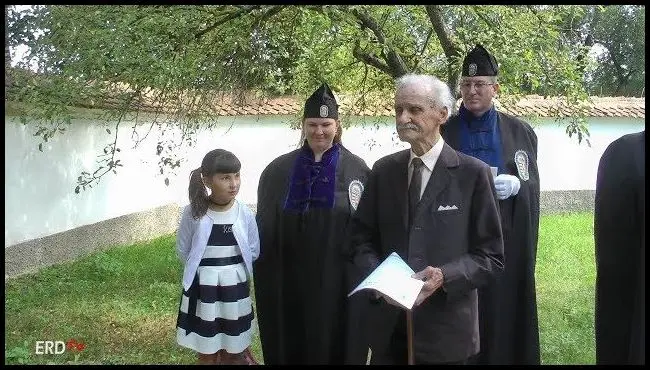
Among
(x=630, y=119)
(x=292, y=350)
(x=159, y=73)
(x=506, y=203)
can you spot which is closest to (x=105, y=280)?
(x=159, y=73)

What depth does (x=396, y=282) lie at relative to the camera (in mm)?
2492

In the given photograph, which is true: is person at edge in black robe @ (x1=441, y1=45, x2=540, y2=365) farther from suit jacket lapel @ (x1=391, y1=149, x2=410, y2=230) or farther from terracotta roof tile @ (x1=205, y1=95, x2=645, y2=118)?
terracotta roof tile @ (x1=205, y1=95, x2=645, y2=118)

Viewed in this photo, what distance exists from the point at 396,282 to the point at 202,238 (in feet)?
5.28

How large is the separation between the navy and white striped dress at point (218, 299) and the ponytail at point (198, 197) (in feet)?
0.20

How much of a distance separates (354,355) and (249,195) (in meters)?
9.24

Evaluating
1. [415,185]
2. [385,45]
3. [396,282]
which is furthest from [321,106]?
[385,45]

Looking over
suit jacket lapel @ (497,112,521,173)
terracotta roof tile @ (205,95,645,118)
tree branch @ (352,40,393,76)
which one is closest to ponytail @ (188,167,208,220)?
suit jacket lapel @ (497,112,521,173)

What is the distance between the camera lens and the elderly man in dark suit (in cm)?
264

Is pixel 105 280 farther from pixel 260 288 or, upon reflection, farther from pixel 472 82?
pixel 472 82

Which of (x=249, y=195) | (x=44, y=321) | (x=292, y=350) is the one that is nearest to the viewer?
(x=292, y=350)

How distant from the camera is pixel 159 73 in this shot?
473 centimetres

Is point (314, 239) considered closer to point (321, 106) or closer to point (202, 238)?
point (202, 238)

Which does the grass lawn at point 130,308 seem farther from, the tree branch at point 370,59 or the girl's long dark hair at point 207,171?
the tree branch at point 370,59

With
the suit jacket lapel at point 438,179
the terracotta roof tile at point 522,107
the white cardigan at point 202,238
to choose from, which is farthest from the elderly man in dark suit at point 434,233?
the terracotta roof tile at point 522,107
